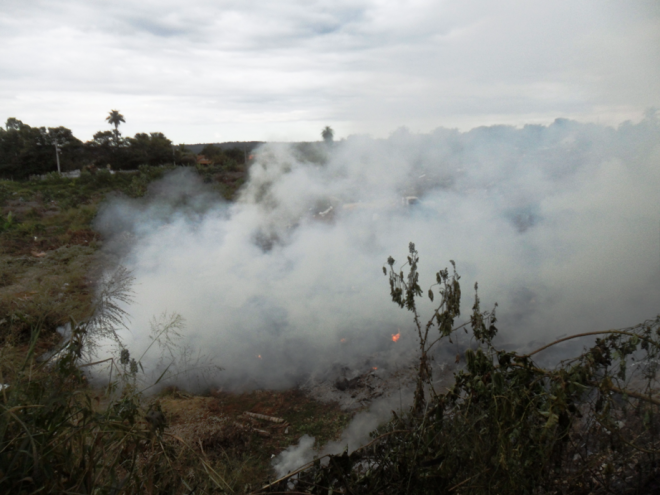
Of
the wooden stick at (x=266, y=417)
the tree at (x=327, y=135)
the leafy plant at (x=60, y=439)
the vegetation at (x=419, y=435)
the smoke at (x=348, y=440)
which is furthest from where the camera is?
the tree at (x=327, y=135)

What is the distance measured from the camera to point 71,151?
27.6 meters

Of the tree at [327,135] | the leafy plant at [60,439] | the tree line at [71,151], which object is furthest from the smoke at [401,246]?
→ the tree line at [71,151]

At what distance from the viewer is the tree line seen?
25.6 meters

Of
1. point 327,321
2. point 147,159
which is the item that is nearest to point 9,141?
point 147,159

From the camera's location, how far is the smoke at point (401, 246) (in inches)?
264

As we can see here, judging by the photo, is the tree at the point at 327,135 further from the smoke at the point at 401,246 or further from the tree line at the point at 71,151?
the tree line at the point at 71,151

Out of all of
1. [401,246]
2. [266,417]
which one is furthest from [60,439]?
[401,246]

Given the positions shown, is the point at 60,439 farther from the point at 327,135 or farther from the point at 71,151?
the point at 71,151

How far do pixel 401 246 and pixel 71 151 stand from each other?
2783 cm

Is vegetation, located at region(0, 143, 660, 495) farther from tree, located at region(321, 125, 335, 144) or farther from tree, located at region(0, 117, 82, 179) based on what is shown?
tree, located at region(0, 117, 82, 179)

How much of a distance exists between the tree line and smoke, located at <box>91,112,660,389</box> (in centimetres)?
1664

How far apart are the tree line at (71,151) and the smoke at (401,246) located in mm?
16639

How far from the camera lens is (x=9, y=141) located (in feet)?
85.3

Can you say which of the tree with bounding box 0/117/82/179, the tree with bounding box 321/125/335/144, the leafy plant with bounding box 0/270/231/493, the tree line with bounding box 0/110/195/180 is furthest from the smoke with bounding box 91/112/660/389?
the tree with bounding box 0/117/82/179
